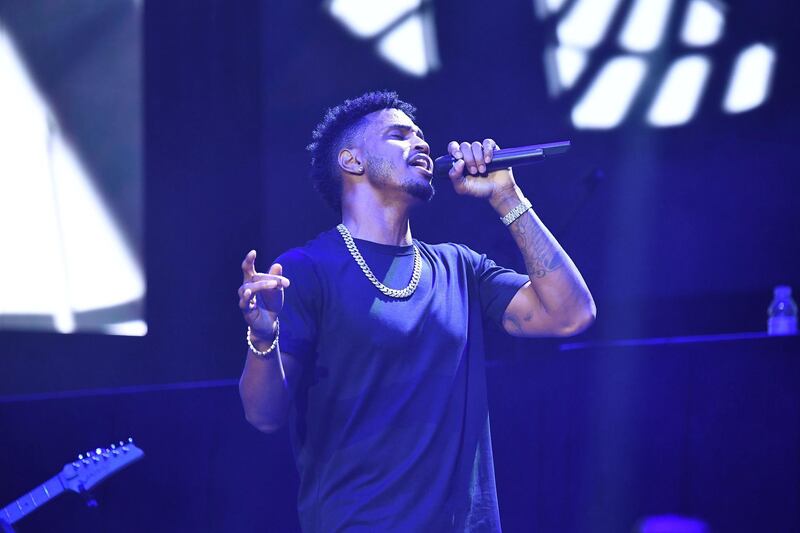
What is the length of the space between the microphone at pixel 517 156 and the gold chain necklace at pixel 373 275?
21 cm

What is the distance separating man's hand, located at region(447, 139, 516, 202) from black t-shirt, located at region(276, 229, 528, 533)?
251 millimetres

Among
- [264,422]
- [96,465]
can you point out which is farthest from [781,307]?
[96,465]

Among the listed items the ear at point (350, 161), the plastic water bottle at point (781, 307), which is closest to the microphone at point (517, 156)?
the ear at point (350, 161)

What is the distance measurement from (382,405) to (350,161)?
72 cm

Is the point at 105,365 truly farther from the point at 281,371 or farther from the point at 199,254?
the point at 281,371

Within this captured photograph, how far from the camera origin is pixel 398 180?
2.20 meters

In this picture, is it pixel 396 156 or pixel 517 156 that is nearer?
pixel 517 156

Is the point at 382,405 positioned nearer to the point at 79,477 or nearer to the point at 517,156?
the point at 517,156

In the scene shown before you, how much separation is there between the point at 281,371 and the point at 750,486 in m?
1.40

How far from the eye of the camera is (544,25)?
398 cm

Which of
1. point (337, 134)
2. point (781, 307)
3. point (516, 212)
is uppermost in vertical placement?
point (337, 134)

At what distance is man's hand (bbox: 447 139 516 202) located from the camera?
2078mm

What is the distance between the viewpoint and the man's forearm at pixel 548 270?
2.09 meters

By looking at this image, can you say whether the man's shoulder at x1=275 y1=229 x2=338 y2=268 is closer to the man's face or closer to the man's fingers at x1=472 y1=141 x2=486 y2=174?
the man's face
